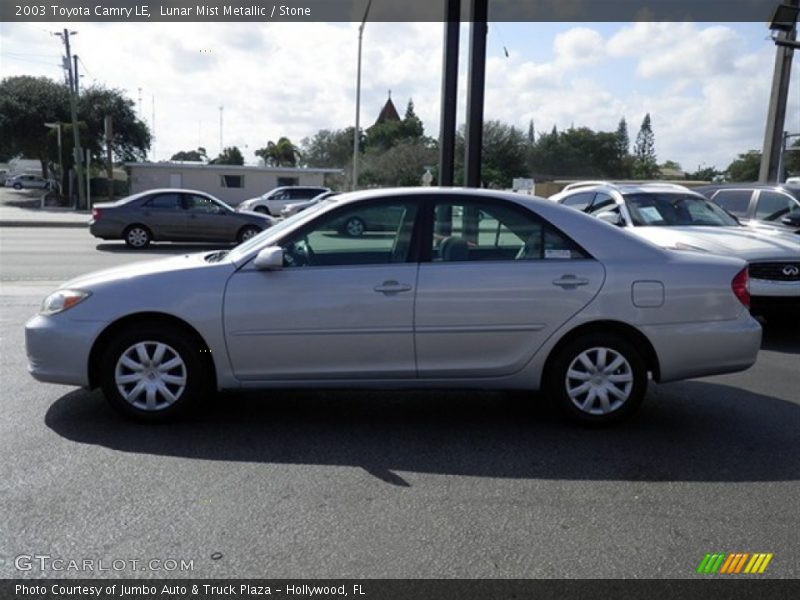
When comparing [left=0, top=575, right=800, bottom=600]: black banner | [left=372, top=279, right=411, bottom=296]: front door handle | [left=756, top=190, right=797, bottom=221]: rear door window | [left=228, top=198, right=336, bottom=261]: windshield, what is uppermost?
[left=756, top=190, right=797, bottom=221]: rear door window

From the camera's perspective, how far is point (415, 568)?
321 cm

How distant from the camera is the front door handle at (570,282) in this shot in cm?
498

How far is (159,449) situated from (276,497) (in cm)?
104

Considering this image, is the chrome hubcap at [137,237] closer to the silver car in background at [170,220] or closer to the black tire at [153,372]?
the silver car in background at [170,220]

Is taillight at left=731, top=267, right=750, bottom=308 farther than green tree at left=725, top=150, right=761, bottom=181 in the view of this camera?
No

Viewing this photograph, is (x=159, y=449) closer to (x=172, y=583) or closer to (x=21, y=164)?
(x=172, y=583)

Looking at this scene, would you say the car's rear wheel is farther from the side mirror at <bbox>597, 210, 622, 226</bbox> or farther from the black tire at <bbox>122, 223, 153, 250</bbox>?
the side mirror at <bbox>597, 210, 622, 226</bbox>

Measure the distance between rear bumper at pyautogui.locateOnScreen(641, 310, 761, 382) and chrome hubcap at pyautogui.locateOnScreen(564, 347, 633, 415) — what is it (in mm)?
271

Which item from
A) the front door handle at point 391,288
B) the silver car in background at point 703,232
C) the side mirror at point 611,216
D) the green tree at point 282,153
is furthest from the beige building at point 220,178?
the front door handle at point 391,288

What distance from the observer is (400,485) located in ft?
13.4

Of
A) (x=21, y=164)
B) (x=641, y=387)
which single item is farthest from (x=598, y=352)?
(x=21, y=164)

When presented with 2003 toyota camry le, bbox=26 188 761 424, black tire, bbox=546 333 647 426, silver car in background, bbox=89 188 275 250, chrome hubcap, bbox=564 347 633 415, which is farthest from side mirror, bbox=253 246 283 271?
silver car in background, bbox=89 188 275 250

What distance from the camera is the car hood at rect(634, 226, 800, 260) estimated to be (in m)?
8.09

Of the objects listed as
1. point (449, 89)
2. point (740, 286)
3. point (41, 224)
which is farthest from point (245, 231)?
point (740, 286)
